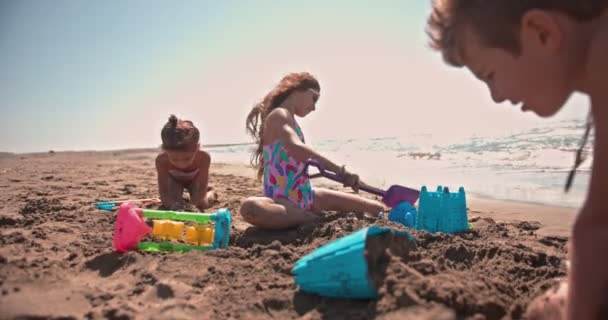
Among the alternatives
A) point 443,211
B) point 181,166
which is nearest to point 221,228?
point 443,211

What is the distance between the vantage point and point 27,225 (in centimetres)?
303

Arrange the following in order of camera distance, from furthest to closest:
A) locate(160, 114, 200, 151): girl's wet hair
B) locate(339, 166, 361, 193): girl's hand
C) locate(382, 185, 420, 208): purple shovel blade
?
locate(160, 114, 200, 151): girl's wet hair, locate(382, 185, 420, 208): purple shovel blade, locate(339, 166, 361, 193): girl's hand

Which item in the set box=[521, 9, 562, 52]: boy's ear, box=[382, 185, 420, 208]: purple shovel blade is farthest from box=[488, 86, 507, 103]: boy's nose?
box=[382, 185, 420, 208]: purple shovel blade

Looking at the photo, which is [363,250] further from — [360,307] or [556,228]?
[556,228]

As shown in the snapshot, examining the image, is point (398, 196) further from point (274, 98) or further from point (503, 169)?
point (503, 169)

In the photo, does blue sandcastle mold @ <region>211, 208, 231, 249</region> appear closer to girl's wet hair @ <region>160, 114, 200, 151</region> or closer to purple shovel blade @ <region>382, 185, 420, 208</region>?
purple shovel blade @ <region>382, 185, 420, 208</region>

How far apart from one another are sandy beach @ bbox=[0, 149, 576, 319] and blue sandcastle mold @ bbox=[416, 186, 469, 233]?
100 millimetres

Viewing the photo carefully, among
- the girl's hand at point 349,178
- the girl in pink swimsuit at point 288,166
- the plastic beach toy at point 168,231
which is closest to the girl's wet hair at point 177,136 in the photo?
the girl in pink swimsuit at point 288,166

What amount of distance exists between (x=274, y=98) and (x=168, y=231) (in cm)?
150

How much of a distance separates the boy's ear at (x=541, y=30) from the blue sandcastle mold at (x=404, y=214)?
209cm

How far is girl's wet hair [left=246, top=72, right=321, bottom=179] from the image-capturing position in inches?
140

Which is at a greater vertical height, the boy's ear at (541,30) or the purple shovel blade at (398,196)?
the boy's ear at (541,30)

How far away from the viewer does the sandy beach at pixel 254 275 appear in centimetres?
150

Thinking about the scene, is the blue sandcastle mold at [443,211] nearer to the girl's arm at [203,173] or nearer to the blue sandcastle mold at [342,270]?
the blue sandcastle mold at [342,270]
